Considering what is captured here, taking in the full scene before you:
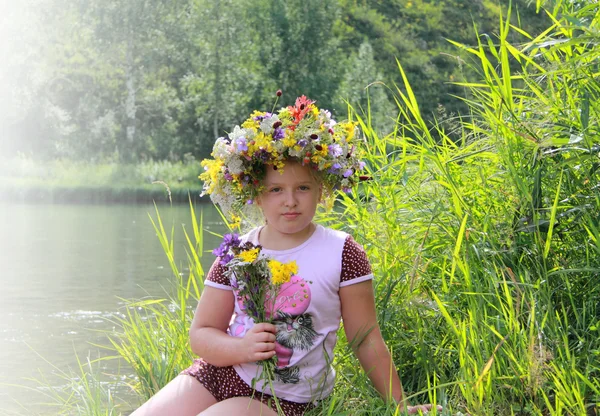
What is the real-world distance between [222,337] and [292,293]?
0.75 feet

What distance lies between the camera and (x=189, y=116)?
3009 cm

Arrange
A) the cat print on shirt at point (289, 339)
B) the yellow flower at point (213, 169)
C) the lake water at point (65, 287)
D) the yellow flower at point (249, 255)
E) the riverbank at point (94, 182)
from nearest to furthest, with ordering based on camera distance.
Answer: the yellow flower at point (249, 255), the cat print on shirt at point (289, 339), the yellow flower at point (213, 169), the lake water at point (65, 287), the riverbank at point (94, 182)

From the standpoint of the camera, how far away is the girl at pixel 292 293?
2.32 metres

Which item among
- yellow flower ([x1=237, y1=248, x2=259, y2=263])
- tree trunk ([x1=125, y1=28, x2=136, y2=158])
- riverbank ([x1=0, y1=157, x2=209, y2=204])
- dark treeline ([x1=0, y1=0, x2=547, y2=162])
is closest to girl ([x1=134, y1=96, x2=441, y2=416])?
yellow flower ([x1=237, y1=248, x2=259, y2=263])

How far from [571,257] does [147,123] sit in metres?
28.8

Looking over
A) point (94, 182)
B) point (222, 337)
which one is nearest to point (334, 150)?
point (222, 337)

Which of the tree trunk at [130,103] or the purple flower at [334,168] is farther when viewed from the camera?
the tree trunk at [130,103]

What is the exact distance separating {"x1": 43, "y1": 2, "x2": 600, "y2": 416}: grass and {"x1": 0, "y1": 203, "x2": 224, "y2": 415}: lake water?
1167mm

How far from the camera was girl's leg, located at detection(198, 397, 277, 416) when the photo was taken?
2225mm

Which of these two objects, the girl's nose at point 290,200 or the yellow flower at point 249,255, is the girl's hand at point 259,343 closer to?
the yellow flower at point 249,255

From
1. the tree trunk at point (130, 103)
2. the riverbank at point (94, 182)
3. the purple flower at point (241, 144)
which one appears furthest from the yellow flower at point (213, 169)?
the tree trunk at point (130, 103)

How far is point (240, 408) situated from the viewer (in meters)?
2.24

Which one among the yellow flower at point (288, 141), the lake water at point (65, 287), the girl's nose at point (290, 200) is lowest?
the lake water at point (65, 287)

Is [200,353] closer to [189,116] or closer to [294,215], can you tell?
[294,215]
